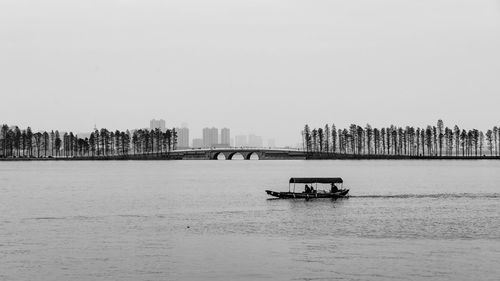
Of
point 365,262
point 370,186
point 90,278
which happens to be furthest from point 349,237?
point 370,186

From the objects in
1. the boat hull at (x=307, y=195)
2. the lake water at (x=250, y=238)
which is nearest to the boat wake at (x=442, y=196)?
the lake water at (x=250, y=238)

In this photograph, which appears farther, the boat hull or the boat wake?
the boat wake

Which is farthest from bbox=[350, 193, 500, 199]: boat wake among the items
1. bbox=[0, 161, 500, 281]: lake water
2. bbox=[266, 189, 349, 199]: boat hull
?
bbox=[266, 189, 349, 199]: boat hull

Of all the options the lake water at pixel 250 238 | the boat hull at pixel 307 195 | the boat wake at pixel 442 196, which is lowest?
the lake water at pixel 250 238

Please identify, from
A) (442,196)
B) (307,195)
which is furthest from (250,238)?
(442,196)

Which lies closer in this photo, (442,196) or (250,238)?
(250,238)

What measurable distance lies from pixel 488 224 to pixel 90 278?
38652 millimetres

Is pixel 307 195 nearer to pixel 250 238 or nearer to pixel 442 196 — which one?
pixel 442 196

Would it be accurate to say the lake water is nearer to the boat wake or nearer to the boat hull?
the boat hull

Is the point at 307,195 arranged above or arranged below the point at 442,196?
above

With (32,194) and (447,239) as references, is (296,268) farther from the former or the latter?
(32,194)

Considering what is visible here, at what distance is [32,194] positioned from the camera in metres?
104

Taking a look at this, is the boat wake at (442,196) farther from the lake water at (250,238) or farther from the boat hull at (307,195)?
the boat hull at (307,195)

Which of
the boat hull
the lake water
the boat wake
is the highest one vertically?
the boat hull
